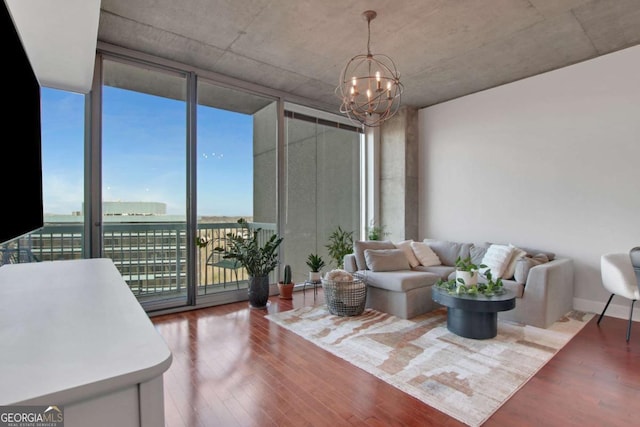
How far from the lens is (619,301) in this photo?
3.77 meters

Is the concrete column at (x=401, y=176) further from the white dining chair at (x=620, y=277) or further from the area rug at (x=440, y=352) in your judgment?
the white dining chair at (x=620, y=277)

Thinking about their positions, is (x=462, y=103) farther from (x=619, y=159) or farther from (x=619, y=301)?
(x=619, y=301)

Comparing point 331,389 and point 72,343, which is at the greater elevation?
point 72,343

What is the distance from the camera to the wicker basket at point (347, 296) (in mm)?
3727

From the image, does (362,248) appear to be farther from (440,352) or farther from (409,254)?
(440,352)

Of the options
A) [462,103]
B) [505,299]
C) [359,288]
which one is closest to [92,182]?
[359,288]

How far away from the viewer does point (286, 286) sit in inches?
184

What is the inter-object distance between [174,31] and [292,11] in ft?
4.05

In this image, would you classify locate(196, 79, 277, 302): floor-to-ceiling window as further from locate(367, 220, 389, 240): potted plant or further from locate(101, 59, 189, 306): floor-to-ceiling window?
locate(367, 220, 389, 240): potted plant

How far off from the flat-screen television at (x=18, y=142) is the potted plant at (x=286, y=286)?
333 cm

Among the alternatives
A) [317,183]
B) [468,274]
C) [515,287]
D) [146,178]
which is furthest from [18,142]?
[317,183]

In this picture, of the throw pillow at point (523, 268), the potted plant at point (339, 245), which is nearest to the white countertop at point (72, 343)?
the throw pillow at point (523, 268)

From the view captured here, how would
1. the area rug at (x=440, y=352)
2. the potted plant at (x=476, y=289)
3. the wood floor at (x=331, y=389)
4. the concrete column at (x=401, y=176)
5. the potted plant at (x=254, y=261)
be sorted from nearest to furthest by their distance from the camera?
the wood floor at (x=331, y=389) < the area rug at (x=440, y=352) < the potted plant at (x=476, y=289) < the potted plant at (x=254, y=261) < the concrete column at (x=401, y=176)

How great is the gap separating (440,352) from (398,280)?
987 millimetres
